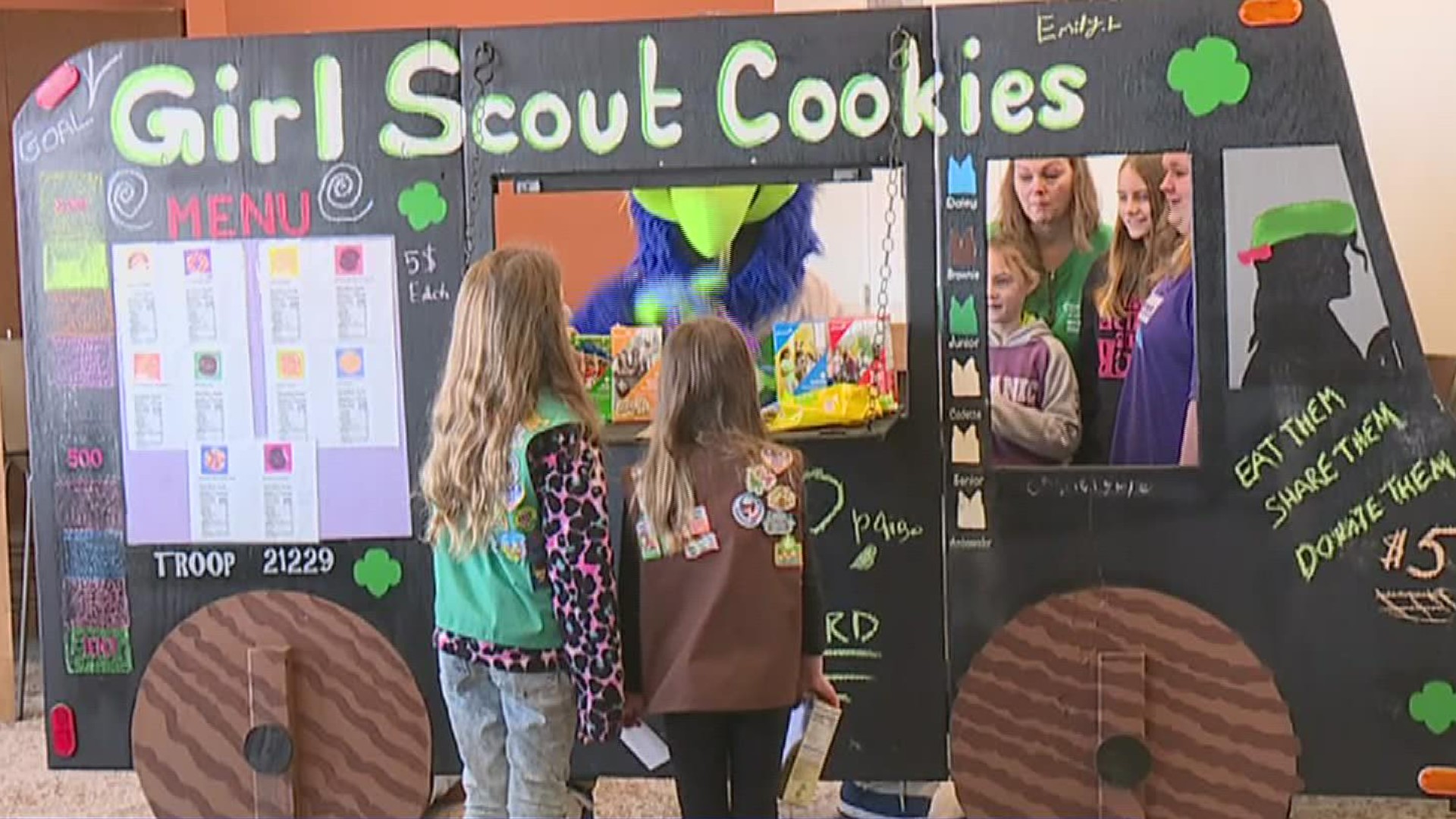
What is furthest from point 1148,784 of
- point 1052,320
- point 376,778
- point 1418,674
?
point 376,778

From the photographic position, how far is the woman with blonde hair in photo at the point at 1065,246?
2730mm

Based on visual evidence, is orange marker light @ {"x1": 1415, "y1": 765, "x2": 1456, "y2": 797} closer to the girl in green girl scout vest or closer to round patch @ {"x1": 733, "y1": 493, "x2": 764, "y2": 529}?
round patch @ {"x1": 733, "y1": 493, "x2": 764, "y2": 529}

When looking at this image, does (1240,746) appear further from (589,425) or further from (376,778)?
(376,778)

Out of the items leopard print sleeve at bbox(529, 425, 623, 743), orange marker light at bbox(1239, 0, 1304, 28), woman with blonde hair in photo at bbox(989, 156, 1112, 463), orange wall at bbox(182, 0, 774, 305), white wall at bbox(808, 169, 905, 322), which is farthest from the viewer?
orange wall at bbox(182, 0, 774, 305)

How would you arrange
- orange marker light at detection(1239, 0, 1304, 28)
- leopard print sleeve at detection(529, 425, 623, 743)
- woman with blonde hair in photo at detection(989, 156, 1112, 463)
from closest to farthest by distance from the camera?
leopard print sleeve at detection(529, 425, 623, 743) < orange marker light at detection(1239, 0, 1304, 28) < woman with blonde hair in photo at detection(989, 156, 1112, 463)

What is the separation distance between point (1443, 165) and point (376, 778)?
3.02 meters

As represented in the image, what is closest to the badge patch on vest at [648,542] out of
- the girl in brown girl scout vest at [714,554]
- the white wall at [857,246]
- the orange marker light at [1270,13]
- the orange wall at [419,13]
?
the girl in brown girl scout vest at [714,554]

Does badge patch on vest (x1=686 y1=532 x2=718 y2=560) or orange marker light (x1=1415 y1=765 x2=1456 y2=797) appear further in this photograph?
orange marker light (x1=1415 y1=765 x2=1456 y2=797)

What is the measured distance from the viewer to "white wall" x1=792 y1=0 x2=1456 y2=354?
3727 millimetres

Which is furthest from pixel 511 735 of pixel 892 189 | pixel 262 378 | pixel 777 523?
pixel 892 189

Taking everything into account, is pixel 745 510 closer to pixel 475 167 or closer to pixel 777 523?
pixel 777 523

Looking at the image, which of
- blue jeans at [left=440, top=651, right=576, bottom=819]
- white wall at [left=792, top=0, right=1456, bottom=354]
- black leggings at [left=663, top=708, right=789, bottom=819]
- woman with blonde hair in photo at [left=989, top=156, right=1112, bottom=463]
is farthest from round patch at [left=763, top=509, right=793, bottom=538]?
white wall at [left=792, top=0, right=1456, bottom=354]

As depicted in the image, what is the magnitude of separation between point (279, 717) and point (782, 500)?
3.85 feet

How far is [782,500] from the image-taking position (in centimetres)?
224
